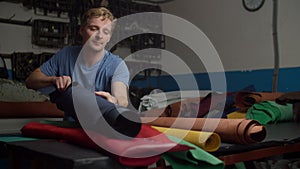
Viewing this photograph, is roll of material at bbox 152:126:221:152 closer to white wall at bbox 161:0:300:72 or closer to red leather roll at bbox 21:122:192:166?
red leather roll at bbox 21:122:192:166

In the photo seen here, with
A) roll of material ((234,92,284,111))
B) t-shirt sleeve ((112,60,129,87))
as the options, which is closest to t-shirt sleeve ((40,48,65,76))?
t-shirt sleeve ((112,60,129,87))

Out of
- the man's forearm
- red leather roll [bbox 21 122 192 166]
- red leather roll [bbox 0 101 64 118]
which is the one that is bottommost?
red leather roll [bbox 0 101 64 118]

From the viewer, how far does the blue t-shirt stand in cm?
120

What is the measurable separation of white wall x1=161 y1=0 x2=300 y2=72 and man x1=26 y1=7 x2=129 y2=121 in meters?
1.36

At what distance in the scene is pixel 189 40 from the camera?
8.68 ft

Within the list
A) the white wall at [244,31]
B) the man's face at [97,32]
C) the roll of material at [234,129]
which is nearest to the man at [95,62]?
the man's face at [97,32]

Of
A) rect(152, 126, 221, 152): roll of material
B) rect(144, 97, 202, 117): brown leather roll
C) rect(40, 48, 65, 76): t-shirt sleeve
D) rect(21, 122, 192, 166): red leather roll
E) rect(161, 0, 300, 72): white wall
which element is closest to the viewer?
rect(21, 122, 192, 166): red leather roll

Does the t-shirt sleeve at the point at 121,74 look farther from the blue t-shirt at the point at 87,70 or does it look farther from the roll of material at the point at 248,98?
the roll of material at the point at 248,98

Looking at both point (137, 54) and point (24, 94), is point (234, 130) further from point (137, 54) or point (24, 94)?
point (137, 54)

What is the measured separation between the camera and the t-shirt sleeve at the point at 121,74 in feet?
4.03

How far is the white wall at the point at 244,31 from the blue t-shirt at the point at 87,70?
136 centimetres

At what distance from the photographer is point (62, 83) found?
1093 mm

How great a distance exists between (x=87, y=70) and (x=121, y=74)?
0.14m

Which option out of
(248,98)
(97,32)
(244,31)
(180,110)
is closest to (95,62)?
(97,32)
